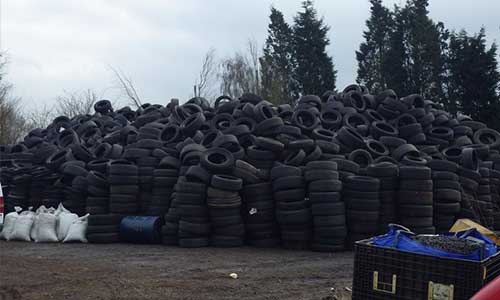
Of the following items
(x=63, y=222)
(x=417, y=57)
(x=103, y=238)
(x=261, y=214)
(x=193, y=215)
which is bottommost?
(x=103, y=238)

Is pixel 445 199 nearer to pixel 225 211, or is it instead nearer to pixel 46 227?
pixel 225 211

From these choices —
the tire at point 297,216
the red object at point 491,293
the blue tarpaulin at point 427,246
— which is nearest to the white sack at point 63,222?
the tire at point 297,216

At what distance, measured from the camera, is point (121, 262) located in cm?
1041

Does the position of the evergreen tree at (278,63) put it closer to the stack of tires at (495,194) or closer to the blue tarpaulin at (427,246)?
the stack of tires at (495,194)

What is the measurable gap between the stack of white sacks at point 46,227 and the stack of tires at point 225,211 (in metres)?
3.13

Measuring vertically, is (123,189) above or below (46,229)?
above

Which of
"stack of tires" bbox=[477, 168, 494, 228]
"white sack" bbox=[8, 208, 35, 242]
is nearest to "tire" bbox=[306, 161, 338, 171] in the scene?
"stack of tires" bbox=[477, 168, 494, 228]

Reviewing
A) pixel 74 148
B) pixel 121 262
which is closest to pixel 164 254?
pixel 121 262

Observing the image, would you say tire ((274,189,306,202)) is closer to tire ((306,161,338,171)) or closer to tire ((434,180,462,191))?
tire ((306,161,338,171))

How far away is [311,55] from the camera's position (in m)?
44.9

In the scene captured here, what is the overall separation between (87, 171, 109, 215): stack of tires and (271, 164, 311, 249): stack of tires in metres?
4.16

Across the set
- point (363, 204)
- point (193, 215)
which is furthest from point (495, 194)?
point (193, 215)

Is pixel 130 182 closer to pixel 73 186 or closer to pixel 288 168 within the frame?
pixel 73 186

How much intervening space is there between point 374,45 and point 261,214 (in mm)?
36294
